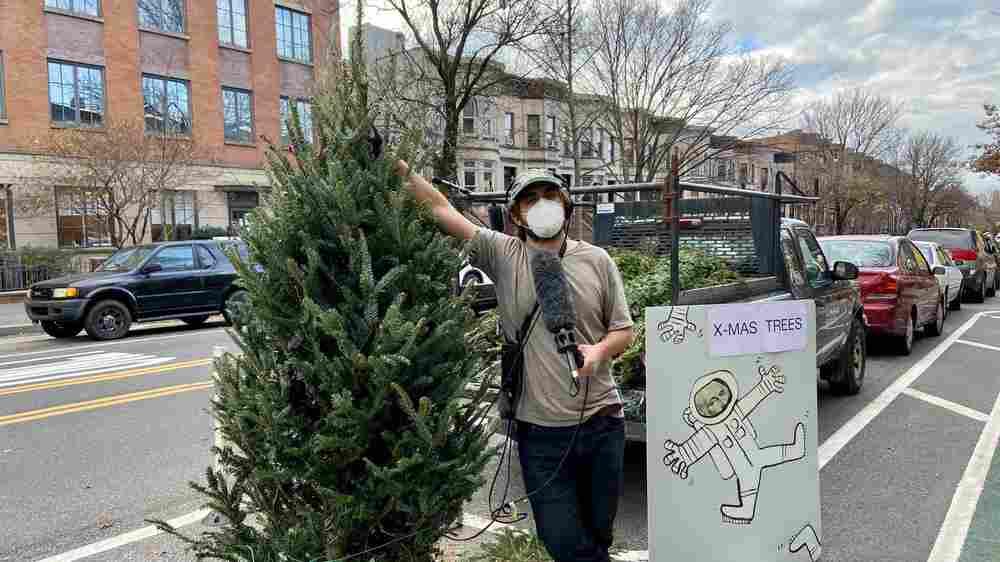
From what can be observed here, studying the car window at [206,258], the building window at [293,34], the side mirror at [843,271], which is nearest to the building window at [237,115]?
the building window at [293,34]

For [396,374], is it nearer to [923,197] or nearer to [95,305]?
[95,305]

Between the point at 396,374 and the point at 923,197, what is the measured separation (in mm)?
64503

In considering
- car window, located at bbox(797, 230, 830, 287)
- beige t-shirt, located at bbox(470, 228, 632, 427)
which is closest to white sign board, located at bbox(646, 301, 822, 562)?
beige t-shirt, located at bbox(470, 228, 632, 427)

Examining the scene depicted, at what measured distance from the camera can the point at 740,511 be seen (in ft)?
9.87

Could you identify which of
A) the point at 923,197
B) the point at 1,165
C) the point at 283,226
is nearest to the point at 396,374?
the point at 283,226

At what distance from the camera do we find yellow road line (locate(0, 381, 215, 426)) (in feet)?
23.9

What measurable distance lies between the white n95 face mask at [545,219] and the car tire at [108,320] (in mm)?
12680

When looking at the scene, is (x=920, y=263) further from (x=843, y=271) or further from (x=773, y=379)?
(x=773, y=379)

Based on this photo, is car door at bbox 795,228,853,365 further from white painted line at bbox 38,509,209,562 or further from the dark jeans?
white painted line at bbox 38,509,209,562

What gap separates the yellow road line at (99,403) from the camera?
7.29m

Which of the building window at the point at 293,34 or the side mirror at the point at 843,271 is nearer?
the side mirror at the point at 843,271

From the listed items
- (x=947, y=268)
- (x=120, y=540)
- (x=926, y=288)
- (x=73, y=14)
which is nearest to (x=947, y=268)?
(x=947, y=268)

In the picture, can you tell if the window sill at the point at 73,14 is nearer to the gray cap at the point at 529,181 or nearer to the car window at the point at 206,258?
the car window at the point at 206,258

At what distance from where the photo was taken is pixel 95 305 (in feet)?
43.0
